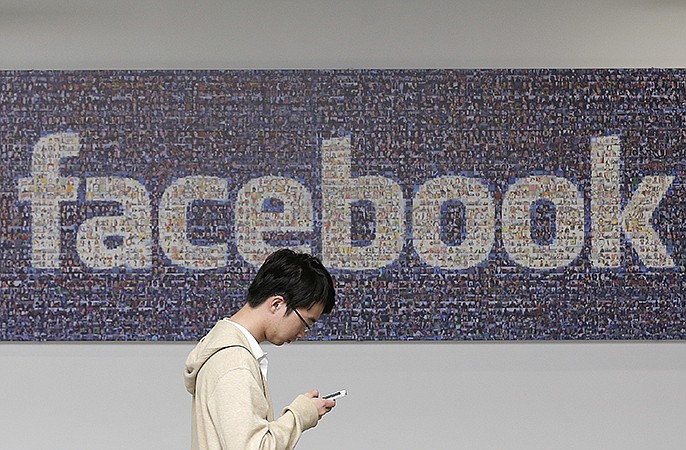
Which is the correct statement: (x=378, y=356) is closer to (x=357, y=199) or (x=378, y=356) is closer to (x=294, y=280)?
(x=357, y=199)

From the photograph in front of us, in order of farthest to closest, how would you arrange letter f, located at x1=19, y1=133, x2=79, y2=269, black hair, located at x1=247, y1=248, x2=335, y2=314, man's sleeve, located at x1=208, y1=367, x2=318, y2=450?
1. letter f, located at x1=19, y1=133, x2=79, y2=269
2. black hair, located at x1=247, y1=248, x2=335, y2=314
3. man's sleeve, located at x1=208, y1=367, x2=318, y2=450

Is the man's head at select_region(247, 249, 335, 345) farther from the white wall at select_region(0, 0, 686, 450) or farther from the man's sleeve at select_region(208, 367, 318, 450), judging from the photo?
the white wall at select_region(0, 0, 686, 450)

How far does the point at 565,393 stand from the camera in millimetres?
3213

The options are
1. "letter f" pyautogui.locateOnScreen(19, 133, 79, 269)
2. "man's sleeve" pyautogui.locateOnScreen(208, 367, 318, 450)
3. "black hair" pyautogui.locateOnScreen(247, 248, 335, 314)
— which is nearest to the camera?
"man's sleeve" pyautogui.locateOnScreen(208, 367, 318, 450)

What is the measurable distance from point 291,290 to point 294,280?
0.02 metres

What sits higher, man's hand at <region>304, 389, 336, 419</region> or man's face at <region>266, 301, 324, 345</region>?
man's face at <region>266, 301, 324, 345</region>

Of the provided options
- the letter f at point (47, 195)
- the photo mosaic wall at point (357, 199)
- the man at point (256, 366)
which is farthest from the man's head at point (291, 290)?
the letter f at point (47, 195)

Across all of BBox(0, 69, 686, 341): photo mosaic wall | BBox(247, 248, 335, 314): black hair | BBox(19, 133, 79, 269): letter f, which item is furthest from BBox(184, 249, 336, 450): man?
BBox(19, 133, 79, 269): letter f

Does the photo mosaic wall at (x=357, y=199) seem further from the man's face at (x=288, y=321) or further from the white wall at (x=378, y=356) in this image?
the man's face at (x=288, y=321)

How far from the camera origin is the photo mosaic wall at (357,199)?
10.4 ft

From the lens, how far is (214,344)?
1752 millimetres

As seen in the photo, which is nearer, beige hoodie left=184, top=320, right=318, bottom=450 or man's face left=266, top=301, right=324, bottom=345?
beige hoodie left=184, top=320, right=318, bottom=450

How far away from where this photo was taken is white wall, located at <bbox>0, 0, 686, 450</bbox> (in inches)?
126

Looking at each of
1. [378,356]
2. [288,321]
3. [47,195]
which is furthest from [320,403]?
[47,195]
